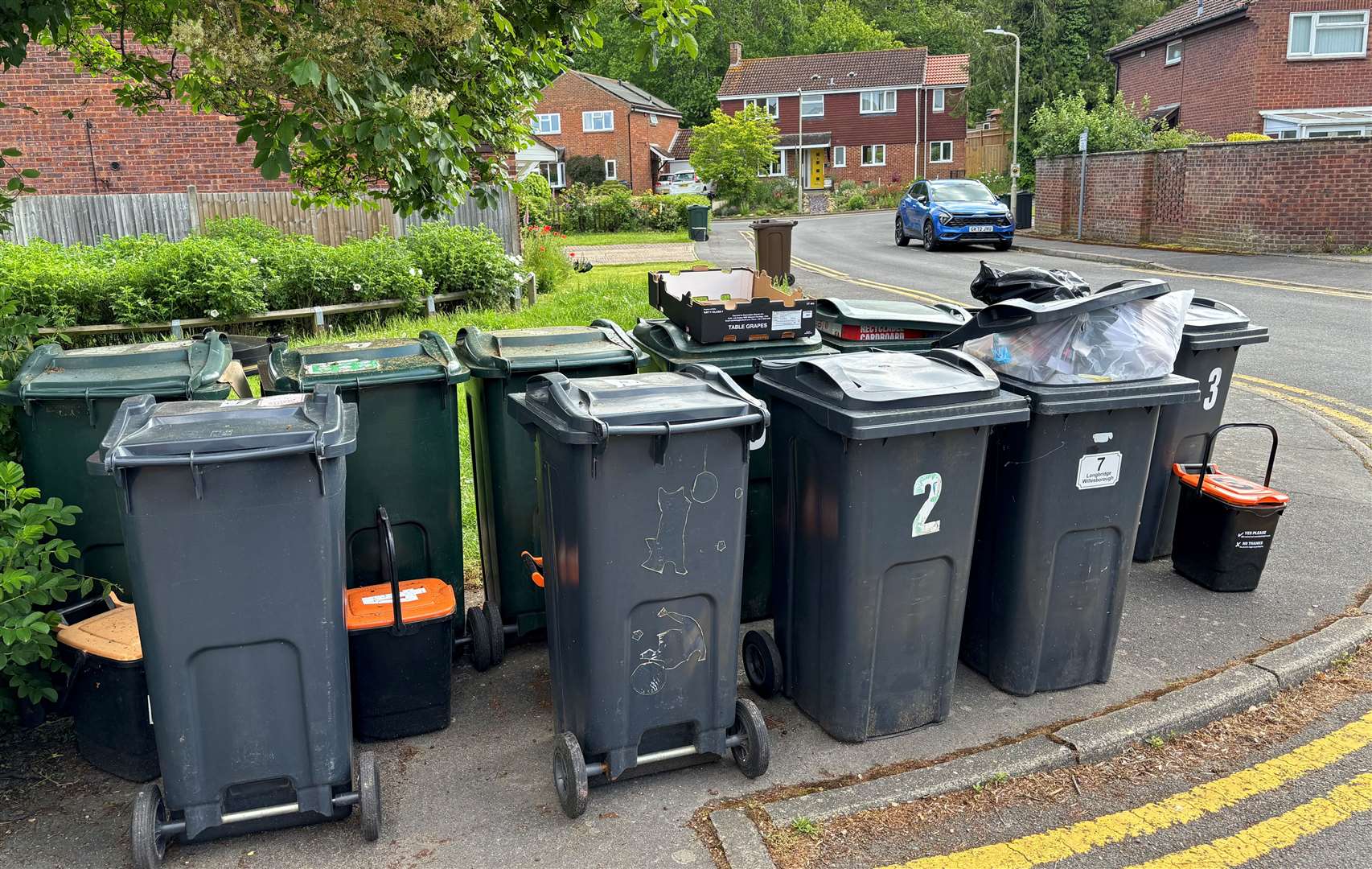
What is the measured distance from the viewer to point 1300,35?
87.2ft

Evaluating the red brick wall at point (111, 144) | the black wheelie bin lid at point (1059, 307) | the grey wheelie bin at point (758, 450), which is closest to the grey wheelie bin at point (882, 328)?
the grey wheelie bin at point (758, 450)

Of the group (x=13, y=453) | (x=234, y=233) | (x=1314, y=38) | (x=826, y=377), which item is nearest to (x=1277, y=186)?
(x=1314, y=38)

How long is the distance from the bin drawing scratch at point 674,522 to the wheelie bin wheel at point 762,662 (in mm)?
890

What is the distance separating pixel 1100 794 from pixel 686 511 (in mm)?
1766

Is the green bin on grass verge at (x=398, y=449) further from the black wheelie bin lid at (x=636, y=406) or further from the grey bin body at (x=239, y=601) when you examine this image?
the grey bin body at (x=239, y=601)

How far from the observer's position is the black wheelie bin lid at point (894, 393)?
3572 millimetres

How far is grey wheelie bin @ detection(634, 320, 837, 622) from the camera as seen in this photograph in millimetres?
4730

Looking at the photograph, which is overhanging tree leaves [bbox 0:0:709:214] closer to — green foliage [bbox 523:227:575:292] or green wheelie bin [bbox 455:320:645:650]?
green wheelie bin [bbox 455:320:645:650]

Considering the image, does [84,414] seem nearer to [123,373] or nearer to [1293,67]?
[123,373]

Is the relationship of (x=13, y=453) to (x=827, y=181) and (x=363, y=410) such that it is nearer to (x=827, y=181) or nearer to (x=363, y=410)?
(x=363, y=410)

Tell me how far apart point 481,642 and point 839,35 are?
7504 cm

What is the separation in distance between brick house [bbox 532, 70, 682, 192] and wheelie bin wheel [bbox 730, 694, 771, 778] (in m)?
53.7

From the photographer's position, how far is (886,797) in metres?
3.53

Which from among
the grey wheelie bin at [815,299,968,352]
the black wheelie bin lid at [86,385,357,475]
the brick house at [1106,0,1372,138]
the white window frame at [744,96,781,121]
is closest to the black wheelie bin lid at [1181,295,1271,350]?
the grey wheelie bin at [815,299,968,352]
